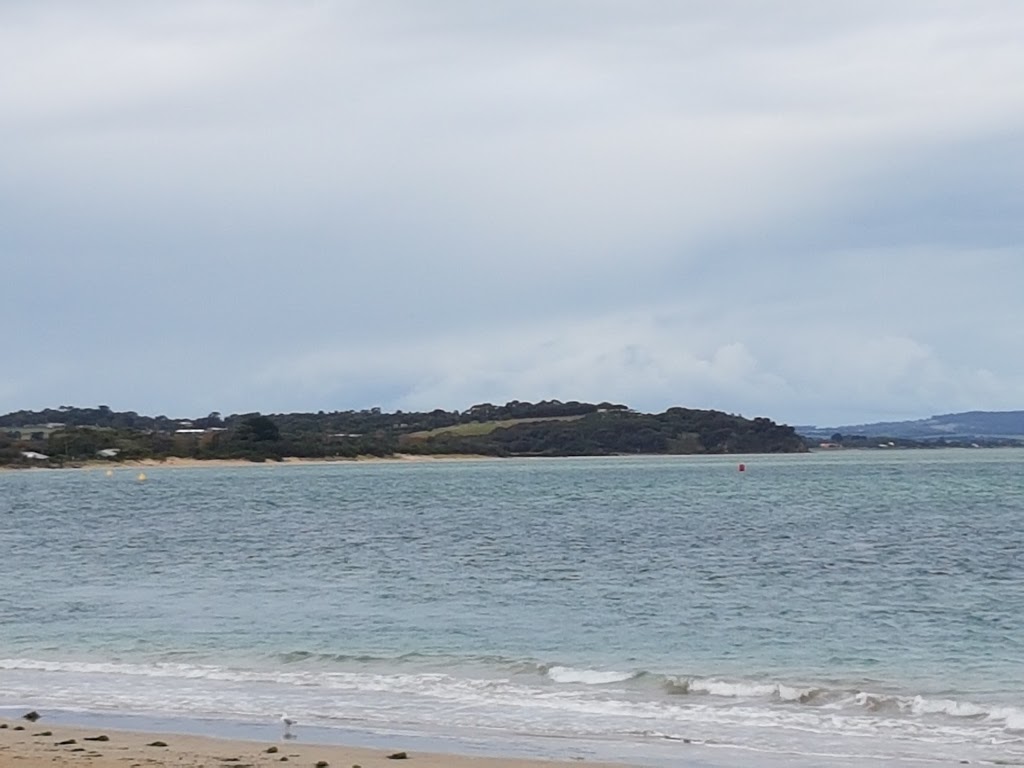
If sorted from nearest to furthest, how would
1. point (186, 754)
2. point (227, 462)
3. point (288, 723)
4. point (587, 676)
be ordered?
point (186, 754), point (288, 723), point (587, 676), point (227, 462)

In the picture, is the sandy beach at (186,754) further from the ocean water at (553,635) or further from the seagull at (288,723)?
the ocean water at (553,635)

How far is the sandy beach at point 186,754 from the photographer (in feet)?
47.7

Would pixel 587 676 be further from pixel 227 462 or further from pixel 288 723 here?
pixel 227 462

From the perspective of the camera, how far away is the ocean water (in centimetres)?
1730

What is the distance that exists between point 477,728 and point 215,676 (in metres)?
6.21

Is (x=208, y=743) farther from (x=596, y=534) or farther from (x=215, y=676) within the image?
(x=596, y=534)

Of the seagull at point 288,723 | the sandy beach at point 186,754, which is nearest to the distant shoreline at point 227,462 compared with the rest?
the seagull at point 288,723

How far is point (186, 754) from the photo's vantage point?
49.9 ft

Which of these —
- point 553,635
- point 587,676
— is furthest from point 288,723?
point 553,635

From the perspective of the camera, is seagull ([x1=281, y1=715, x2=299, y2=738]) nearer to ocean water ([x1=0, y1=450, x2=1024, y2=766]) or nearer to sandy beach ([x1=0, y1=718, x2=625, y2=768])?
ocean water ([x1=0, y1=450, x2=1024, y2=766])

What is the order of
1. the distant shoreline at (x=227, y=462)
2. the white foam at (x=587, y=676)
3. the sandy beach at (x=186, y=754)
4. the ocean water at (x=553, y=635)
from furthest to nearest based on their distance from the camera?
the distant shoreline at (x=227, y=462)
the white foam at (x=587, y=676)
the ocean water at (x=553, y=635)
the sandy beach at (x=186, y=754)

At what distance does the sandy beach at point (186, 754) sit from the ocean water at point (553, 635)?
0.82 metres

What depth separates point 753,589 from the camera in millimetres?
33219

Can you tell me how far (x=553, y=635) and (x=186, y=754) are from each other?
37.0 feet
